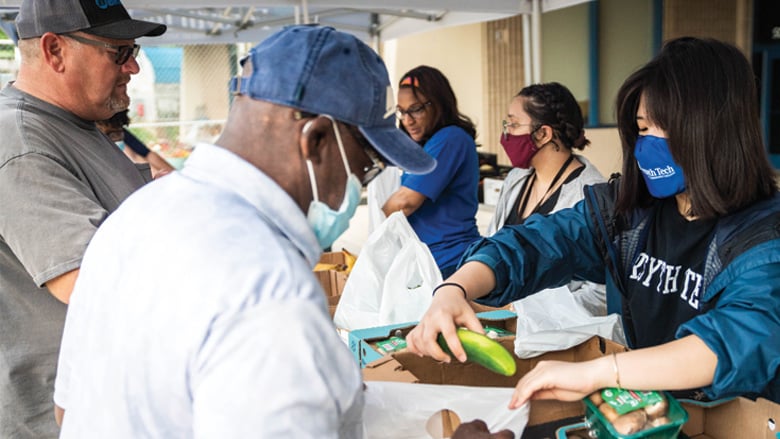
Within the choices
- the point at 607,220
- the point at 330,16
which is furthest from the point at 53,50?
the point at 330,16

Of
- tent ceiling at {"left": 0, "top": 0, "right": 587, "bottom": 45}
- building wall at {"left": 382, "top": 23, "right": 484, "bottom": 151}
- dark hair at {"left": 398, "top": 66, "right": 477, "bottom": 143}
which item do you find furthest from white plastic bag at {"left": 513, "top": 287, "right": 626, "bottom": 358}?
building wall at {"left": 382, "top": 23, "right": 484, "bottom": 151}

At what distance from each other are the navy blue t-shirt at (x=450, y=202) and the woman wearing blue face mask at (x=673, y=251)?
1.10m

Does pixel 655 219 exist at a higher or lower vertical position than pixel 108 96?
lower

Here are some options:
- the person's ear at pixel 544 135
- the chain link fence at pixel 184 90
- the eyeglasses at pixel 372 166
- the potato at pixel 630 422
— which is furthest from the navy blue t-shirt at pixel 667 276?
the chain link fence at pixel 184 90

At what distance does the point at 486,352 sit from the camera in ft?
4.44

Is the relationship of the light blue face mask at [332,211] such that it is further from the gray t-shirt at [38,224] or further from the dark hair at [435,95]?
the dark hair at [435,95]

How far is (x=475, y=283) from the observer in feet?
5.54

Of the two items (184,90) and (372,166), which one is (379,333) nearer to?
(372,166)

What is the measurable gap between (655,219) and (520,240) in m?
0.35

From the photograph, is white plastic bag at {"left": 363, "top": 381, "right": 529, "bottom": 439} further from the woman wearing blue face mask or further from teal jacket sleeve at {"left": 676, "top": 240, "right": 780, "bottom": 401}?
teal jacket sleeve at {"left": 676, "top": 240, "right": 780, "bottom": 401}

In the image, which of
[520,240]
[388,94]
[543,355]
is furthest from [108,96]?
[543,355]

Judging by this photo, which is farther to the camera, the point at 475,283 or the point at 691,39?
the point at 475,283

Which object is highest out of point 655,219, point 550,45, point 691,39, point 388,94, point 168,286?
point 550,45

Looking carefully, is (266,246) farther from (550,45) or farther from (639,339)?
(550,45)
